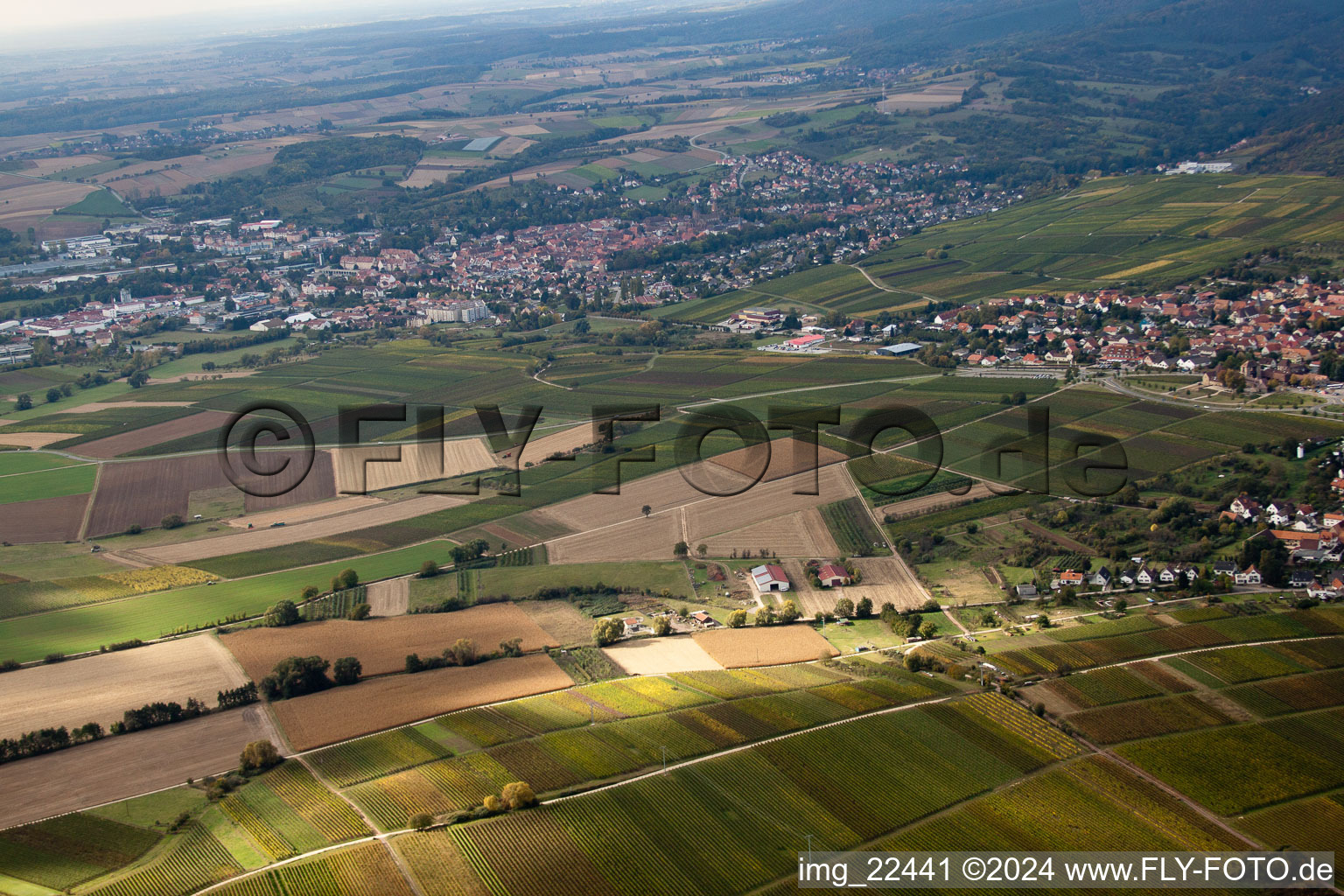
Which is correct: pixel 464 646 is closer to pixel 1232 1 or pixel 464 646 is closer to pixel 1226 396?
pixel 1226 396

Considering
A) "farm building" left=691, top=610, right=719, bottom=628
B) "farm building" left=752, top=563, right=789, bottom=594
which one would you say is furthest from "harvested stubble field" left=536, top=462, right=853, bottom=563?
"farm building" left=691, top=610, right=719, bottom=628

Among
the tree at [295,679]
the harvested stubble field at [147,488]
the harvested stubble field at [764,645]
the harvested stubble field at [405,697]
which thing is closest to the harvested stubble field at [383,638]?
the tree at [295,679]

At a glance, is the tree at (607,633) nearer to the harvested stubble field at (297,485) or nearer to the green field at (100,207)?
the harvested stubble field at (297,485)

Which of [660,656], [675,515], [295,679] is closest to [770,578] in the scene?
[660,656]

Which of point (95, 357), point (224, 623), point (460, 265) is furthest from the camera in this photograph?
point (460, 265)

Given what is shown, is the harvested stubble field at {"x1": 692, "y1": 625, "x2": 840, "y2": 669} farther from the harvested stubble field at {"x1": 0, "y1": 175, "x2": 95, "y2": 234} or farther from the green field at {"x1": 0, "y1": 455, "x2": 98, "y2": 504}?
the harvested stubble field at {"x1": 0, "y1": 175, "x2": 95, "y2": 234}

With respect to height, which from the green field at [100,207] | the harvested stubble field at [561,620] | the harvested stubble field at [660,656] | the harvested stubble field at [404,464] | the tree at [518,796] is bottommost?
the harvested stubble field at [660,656]

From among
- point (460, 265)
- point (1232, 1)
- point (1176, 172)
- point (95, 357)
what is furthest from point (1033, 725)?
point (1232, 1)
